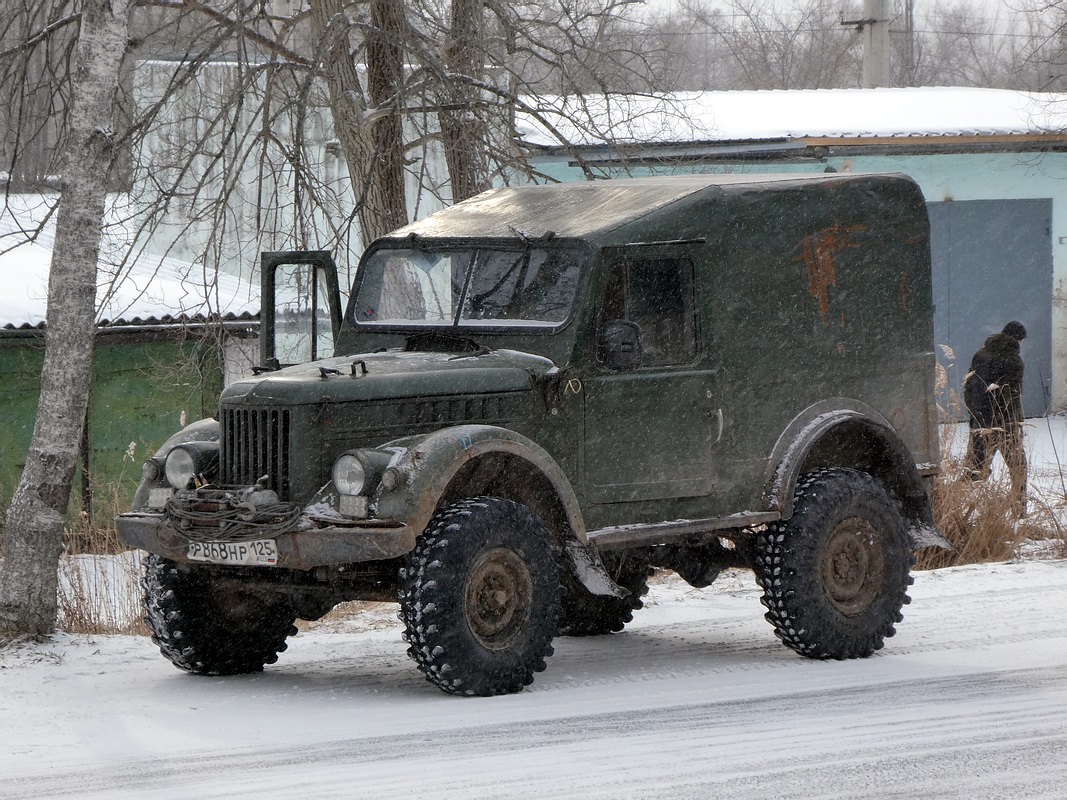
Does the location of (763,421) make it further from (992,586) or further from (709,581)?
(992,586)

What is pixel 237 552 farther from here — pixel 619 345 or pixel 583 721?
pixel 619 345

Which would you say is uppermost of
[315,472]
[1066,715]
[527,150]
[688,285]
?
[527,150]

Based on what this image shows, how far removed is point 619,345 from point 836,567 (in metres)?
1.73

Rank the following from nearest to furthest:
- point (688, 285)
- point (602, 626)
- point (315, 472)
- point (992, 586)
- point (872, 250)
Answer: point (315, 472), point (688, 285), point (872, 250), point (602, 626), point (992, 586)

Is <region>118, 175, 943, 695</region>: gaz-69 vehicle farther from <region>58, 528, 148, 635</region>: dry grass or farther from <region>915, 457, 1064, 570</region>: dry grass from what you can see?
<region>915, 457, 1064, 570</region>: dry grass

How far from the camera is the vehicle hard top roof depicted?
7699mm

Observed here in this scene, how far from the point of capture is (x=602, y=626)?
9.03 metres

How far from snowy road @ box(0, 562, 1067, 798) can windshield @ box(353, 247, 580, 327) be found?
170 centimetres

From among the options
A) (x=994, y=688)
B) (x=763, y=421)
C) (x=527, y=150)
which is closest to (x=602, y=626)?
(x=763, y=421)

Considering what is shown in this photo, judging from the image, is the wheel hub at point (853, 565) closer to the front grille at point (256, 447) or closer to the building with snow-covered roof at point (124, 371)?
the front grille at point (256, 447)

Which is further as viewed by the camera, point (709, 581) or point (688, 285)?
point (709, 581)

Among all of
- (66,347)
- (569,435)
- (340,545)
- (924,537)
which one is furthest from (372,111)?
(340,545)

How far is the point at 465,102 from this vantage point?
35.9 ft

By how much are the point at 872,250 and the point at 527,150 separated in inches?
173
